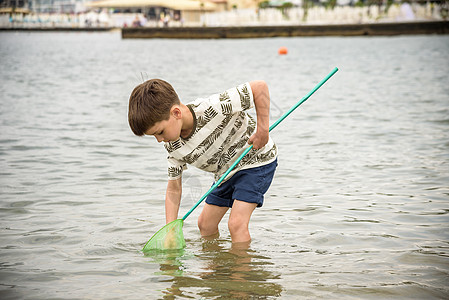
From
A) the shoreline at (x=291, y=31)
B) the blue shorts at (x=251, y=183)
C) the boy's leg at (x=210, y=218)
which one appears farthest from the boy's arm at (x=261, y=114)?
the shoreline at (x=291, y=31)

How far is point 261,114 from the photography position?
3.37 meters

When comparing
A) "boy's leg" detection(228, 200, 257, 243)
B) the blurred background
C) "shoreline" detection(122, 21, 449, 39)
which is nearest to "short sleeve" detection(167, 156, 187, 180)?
"boy's leg" detection(228, 200, 257, 243)

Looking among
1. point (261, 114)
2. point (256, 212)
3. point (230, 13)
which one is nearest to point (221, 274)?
point (261, 114)

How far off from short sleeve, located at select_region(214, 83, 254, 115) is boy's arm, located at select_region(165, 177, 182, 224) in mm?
531

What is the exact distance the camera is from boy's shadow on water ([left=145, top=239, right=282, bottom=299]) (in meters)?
3.13

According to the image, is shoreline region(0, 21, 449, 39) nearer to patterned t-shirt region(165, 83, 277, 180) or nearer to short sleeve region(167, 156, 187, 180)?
patterned t-shirt region(165, 83, 277, 180)

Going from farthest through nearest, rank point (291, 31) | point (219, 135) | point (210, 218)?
point (291, 31)
point (210, 218)
point (219, 135)

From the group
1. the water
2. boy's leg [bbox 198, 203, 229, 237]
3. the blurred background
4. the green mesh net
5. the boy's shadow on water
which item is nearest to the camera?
the boy's shadow on water

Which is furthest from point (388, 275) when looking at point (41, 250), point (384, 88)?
point (384, 88)

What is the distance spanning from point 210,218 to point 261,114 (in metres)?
0.92

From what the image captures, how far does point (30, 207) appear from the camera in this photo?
16.1 feet

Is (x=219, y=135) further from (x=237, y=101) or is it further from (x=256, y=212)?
(x=256, y=212)

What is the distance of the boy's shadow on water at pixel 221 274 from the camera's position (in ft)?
10.3

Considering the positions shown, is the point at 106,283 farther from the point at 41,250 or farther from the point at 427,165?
the point at 427,165
